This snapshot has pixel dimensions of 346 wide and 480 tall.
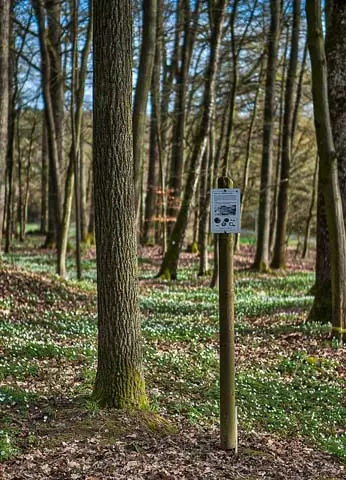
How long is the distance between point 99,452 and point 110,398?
34.0 inches

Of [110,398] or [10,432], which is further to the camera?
[110,398]

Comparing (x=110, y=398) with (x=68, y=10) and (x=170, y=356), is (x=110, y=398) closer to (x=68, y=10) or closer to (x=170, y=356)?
(x=170, y=356)

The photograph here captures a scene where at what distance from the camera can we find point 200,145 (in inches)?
757

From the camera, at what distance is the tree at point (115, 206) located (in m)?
6.07

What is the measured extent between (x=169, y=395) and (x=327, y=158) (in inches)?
221

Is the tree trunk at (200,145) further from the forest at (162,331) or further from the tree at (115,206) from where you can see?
the tree at (115,206)

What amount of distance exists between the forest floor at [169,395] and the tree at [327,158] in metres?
1.28

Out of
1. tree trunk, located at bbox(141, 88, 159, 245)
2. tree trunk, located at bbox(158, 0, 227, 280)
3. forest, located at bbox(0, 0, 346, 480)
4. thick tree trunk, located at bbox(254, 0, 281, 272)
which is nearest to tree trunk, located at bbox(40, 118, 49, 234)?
tree trunk, located at bbox(141, 88, 159, 245)

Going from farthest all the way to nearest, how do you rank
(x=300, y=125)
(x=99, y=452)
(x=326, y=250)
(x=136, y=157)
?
(x=300, y=125), (x=136, y=157), (x=326, y=250), (x=99, y=452)

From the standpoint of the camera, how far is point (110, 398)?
624cm

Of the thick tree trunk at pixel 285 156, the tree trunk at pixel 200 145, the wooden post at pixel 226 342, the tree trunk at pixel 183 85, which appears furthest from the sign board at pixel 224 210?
the thick tree trunk at pixel 285 156

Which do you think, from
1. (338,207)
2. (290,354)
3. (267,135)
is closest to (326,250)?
(338,207)

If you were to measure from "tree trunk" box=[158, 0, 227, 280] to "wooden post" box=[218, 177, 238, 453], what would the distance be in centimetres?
1290

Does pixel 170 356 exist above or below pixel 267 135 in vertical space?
below
